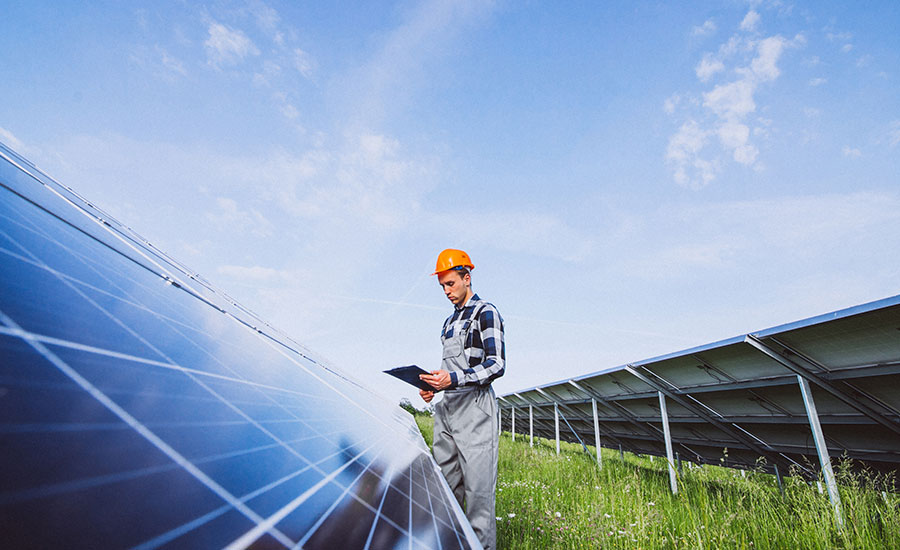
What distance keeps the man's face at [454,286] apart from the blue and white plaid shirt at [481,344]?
0.09m

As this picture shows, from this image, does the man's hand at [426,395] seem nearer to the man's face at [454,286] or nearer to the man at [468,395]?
the man at [468,395]

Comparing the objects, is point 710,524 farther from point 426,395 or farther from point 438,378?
point 438,378

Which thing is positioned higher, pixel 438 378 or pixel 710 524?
pixel 438 378

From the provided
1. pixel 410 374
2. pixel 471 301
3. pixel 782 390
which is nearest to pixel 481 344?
pixel 471 301

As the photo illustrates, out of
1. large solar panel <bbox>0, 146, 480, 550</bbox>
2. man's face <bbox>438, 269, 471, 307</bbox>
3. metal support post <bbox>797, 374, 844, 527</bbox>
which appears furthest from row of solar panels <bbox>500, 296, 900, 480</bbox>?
large solar panel <bbox>0, 146, 480, 550</bbox>

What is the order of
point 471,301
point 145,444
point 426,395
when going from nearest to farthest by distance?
point 145,444, point 426,395, point 471,301

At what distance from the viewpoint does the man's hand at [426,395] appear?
10.2 ft

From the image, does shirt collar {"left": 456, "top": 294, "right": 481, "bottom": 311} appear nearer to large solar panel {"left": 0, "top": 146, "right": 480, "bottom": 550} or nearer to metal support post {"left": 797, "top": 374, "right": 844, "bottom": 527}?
large solar panel {"left": 0, "top": 146, "right": 480, "bottom": 550}

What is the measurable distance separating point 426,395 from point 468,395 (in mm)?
416

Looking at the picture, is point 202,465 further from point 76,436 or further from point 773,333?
point 773,333

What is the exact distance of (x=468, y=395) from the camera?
2.96 metres

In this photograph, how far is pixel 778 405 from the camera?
6.24m

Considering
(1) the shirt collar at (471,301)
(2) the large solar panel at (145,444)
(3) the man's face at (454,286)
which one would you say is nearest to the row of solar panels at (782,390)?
(1) the shirt collar at (471,301)

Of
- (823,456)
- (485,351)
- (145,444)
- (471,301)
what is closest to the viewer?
(145,444)
